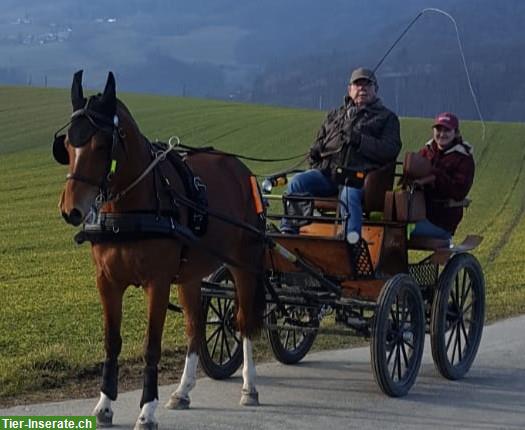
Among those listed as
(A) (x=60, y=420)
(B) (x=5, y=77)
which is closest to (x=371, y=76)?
(A) (x=60, y=420)

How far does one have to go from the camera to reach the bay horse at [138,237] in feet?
20.1

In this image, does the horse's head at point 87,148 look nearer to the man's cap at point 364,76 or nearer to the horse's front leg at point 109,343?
the horse's front leg at point 109,343

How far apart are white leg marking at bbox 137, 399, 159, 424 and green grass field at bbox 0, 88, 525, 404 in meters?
1.29

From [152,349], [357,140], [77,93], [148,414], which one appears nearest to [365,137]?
[357,140]

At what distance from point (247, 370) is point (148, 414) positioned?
49.6 inches

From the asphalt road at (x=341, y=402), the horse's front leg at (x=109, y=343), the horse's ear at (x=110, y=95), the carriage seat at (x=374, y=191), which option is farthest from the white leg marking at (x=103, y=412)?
the carriage seat at (x=374, y=191)

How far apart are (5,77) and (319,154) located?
16656cm

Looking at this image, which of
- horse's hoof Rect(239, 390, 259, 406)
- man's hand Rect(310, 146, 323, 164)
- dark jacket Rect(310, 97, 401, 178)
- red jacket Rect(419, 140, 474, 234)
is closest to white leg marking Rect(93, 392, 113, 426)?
horse's hoof Rect(239, 390, 259, 406)

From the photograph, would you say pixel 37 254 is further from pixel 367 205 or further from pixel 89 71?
pixel 89 71

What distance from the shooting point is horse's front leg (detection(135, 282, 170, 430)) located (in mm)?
6516

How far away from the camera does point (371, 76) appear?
8.34m

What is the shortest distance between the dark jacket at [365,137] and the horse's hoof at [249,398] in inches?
80.9

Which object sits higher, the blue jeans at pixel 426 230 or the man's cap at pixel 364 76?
the man's cap at pixel 364 76

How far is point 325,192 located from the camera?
28.6 feet
